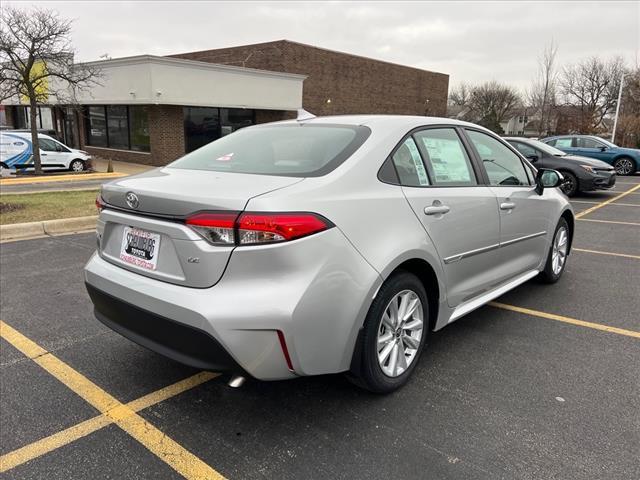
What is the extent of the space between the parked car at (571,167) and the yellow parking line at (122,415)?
450 inches

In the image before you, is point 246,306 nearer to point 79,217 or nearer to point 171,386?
point 171,386

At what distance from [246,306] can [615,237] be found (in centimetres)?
747

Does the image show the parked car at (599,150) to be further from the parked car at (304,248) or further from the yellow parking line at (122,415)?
the yellow parking line at (122,415)

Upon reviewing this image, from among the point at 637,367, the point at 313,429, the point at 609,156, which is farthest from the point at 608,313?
the point at 609,156

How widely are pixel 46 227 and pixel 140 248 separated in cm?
555

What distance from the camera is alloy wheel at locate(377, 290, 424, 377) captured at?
2855mm

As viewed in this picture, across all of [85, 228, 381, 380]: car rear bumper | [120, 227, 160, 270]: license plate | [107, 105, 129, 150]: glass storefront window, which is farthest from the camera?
[107, 105, 129, 150]: glass storefront window

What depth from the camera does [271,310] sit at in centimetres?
227

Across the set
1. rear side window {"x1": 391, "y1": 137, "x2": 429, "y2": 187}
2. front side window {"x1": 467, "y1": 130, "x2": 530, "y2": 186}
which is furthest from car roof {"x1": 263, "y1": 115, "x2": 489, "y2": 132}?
front side window {"x1": 467, "y1": 130, "x2": 530, "y2": 186}

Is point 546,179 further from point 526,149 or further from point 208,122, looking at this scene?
point 208,122

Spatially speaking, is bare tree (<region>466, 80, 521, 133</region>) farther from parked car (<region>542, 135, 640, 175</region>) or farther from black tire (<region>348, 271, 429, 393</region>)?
black tire (<region>348, 271, 429, 393</region>)

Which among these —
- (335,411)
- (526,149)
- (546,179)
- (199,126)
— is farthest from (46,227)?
(199,126)

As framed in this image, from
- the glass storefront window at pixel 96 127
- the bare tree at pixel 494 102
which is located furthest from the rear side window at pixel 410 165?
the bare tree at pixel 494 102

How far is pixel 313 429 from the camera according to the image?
266 cm
